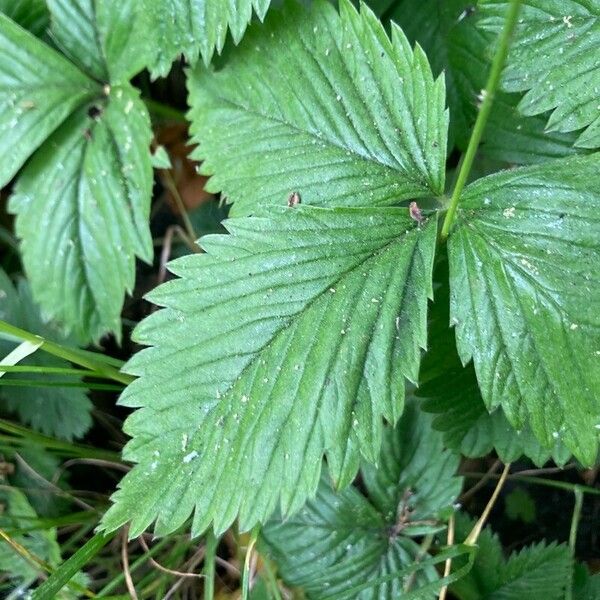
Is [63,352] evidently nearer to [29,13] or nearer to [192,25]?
[192,25]

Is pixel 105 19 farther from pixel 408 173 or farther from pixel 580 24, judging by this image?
pixel 580 24

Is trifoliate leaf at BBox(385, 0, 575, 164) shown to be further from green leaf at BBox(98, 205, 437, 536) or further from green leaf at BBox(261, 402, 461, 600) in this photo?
green leaf at BBox(261, 402, 461, 600)

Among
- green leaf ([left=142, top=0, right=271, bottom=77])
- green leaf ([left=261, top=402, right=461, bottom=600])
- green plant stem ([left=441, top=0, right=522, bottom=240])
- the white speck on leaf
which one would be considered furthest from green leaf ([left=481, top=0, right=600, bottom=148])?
the white speck on leaf

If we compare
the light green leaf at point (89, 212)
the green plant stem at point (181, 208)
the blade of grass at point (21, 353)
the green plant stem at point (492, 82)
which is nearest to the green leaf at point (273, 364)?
the green plant stem at point (492, 82)

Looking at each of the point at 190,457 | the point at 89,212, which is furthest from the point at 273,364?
the point at 89,212

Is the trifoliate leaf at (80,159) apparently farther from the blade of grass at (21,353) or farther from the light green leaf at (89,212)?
the blade of grass at (21,353)

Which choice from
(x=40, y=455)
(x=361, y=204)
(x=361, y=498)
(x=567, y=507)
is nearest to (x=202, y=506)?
(x=361, y=498)
